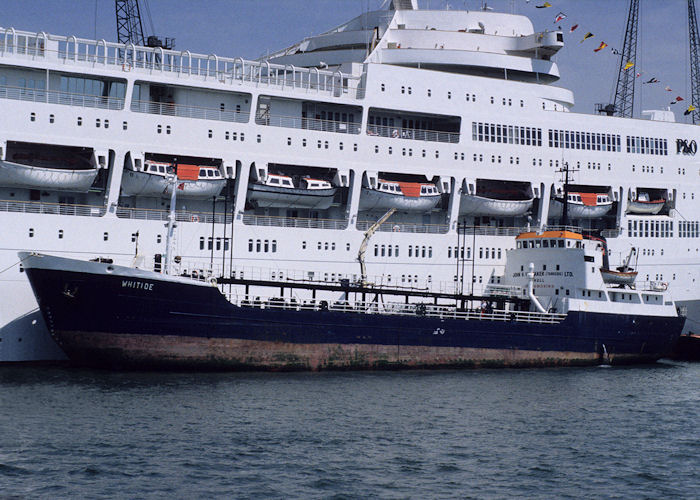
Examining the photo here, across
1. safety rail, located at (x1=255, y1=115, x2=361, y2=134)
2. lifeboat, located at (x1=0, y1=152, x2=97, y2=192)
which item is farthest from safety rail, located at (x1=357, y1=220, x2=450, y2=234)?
lifeboat, located at (x1=0, y1=152, x2=97, y2=192)

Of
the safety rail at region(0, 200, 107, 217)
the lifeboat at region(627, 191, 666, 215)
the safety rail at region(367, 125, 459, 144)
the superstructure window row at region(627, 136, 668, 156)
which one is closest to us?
the safety rail at region(0, 200, 107, 217)

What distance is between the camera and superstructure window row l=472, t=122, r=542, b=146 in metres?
42.0

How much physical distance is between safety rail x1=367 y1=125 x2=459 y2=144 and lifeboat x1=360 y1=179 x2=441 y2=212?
7.29 ft

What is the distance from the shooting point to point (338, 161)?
3825 centimetres

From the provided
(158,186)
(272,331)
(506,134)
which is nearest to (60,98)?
(158,186)

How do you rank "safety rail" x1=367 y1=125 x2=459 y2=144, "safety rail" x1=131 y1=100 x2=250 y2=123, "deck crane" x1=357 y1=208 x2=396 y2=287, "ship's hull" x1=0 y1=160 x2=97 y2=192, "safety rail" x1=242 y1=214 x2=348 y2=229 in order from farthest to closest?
"safety rail" x1=367 y1=125 x2=459 y2=144, "deck crane" x1=357 y1=208 x2=396 y2=287, "safety rail" x1=242 y1=214 x2=348 y2=229, "safety rail" x1=131 y1=100 x2=250 y2=123, "ship's hull" x1=0 y1=160 x2=97 y2=192

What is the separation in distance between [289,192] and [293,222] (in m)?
1.43

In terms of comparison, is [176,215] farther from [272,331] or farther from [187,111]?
[272,331]

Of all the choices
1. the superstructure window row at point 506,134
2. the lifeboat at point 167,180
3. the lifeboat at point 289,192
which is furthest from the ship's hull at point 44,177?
the superstructure window row at point 506,134

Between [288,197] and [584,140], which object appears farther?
[584,140]

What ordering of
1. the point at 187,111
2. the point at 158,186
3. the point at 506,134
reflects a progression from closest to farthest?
the point at 158,186 < the point at 187,111 < the point at 506,134

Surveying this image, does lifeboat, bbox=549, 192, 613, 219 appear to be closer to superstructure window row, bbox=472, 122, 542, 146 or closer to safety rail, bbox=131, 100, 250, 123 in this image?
superstructure window row, bbox=472, 122, 542, 146

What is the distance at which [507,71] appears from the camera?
147 ft

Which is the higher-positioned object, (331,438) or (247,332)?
(247,332)
